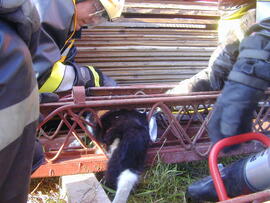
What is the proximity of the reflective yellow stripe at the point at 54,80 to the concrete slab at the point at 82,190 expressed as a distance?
2.39 ft

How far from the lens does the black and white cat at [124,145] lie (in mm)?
1830

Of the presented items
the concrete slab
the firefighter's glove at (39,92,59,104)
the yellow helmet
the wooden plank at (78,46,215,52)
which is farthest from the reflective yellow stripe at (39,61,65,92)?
the wooden plank at (78,46,215,52)

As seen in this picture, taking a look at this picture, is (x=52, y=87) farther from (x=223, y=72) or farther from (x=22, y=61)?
(x=22, y=61)

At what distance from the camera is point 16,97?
84cm

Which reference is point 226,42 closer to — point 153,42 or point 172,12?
point 172,12

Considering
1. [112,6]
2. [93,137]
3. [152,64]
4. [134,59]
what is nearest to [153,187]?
[93,137]

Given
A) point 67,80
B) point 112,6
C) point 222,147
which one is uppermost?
point 112,6

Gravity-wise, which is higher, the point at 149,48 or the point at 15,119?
the point at 15,119

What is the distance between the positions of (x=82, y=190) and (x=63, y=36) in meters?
1.14

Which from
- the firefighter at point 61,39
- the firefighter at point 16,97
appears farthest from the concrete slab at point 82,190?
the firefighter at point 16,97

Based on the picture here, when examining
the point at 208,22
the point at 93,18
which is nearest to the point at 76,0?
the point at 93,18

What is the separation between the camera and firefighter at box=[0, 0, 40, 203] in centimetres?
80

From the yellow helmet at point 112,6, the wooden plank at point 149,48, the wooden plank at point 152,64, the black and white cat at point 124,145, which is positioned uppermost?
the yellow helmet at point 112,6

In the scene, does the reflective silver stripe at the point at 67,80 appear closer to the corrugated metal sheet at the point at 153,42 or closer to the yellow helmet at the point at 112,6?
the yellow helmet at the point at 112,6
